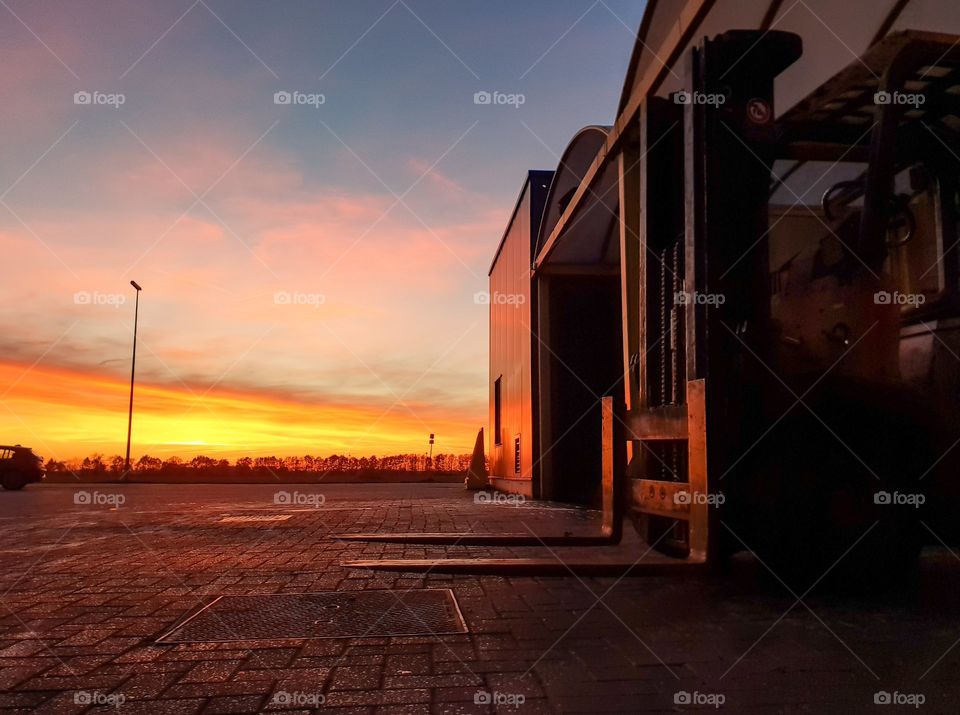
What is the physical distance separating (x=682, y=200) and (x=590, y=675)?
2.99 metres

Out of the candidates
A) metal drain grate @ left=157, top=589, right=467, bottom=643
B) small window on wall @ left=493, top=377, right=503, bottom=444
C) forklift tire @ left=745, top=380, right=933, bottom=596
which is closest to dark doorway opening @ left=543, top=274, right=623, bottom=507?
small window on wall @ left=493, top=377, right=503, bottom=444

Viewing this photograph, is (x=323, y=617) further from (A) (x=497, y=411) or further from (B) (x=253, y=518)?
(A) (x=497, y=411)

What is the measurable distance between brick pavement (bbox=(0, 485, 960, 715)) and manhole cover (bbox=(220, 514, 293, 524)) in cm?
489

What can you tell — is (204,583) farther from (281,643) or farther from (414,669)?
(414,669)

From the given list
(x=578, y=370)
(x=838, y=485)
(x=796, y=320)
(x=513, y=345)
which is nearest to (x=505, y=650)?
(x=838, y=485)

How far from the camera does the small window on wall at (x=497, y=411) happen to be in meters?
21.6

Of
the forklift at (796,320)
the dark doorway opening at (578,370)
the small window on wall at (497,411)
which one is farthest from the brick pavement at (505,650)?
the small window on wall at (497,411)

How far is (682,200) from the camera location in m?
4.81

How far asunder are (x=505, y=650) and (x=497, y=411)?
1876 centimetres

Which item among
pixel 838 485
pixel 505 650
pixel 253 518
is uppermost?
pixel 838 485

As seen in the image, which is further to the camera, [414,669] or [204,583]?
[204,583]

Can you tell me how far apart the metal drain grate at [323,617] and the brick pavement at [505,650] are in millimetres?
120

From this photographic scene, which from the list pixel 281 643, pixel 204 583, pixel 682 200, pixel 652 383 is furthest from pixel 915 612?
pixel 204 583

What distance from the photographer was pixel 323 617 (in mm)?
4172
